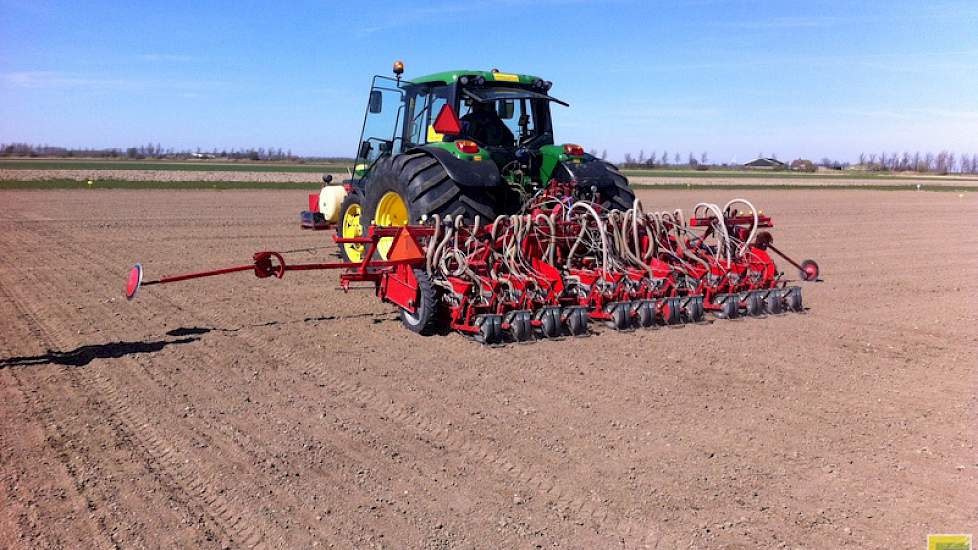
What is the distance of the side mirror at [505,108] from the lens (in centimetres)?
780

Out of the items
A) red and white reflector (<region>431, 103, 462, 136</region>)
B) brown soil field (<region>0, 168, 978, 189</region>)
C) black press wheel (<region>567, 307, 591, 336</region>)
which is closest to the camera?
black press wheel (<region>567, 307, 591, 336</region>)

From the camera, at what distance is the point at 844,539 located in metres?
2.86

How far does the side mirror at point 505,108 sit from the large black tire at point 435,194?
4.38ft

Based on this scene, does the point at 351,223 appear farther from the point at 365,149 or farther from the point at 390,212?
the point at 390,212

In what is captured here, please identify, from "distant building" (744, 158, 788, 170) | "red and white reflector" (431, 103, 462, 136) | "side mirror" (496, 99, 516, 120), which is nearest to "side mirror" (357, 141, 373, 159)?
"side mirror" (496, 99, 516, 120)

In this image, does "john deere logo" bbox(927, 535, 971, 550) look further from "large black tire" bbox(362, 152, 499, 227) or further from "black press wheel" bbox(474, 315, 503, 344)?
"large black tire" bbox(362, 152, 499, 227)

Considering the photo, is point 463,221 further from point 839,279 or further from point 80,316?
point 839,279

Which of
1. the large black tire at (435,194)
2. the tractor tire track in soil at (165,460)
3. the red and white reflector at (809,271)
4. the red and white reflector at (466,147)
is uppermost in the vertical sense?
the red and white reflector at (466,147)

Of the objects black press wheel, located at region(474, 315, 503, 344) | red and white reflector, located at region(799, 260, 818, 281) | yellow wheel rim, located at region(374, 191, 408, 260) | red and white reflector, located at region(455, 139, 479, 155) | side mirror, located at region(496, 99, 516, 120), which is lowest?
black press wheel, located at region(474, 315, 503, 344)

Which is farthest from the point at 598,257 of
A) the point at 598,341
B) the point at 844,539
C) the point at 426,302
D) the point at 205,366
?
the point at 844,539

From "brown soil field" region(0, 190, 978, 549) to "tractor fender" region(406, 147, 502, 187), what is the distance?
1.37 m

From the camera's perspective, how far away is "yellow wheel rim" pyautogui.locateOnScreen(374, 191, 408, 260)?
7.39 meters

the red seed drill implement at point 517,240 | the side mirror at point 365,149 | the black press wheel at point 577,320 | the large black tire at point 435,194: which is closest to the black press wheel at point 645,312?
the red seed drill implement at point 517,240

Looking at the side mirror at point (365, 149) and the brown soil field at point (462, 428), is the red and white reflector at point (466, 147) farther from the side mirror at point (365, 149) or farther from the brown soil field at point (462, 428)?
the side mirror at point (365, 149)
